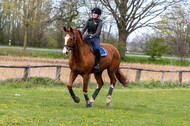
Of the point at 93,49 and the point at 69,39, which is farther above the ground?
the point at 69,39

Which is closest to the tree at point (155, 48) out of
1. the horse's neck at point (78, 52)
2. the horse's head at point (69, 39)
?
the horse's neck at point (78, 52)

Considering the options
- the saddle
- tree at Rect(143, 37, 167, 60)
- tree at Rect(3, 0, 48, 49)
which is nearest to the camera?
the saddle

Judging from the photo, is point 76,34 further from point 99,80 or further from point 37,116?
point 37,116

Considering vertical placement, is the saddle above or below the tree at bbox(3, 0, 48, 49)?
below

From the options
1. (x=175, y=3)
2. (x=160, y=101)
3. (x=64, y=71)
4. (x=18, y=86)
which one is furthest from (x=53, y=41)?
(x=160, y=101)

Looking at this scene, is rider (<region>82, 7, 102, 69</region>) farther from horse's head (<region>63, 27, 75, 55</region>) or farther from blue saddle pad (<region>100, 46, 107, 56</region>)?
horse's head (<region>63, 27, 75, 55</region>)

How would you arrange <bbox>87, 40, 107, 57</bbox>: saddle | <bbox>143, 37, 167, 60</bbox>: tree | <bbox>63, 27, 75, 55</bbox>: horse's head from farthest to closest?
<bbox>143, 37, 167, 60</bbox>: tree < <bbox>87, 40, 107, 57</bbox>: saddle < <bbox>63, 27, 75, 55</bbox>: horse's head

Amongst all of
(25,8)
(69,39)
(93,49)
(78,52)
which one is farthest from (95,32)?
(25,8)

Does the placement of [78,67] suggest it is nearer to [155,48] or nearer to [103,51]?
→ [103,51]

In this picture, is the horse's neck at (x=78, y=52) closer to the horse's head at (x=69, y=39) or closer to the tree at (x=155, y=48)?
the horse's head at (x=69, y=39)

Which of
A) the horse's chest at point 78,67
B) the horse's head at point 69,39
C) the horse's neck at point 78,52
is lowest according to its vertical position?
the horse's chest at point 78,67

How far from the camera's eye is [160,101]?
11.3 meters

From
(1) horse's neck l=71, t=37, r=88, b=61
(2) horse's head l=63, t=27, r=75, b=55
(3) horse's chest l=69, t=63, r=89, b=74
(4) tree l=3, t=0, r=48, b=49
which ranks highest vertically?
(4) tree l=3, t=0, r=48, b=49

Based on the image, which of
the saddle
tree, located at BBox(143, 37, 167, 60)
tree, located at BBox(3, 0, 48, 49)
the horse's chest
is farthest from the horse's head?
tree, located at BBox(143, 37, 167, 60)
